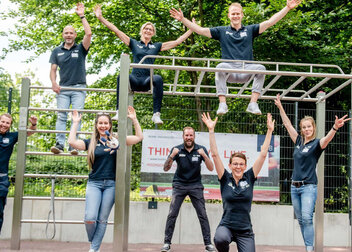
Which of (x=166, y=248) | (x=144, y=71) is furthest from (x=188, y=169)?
(x=144, y=71)

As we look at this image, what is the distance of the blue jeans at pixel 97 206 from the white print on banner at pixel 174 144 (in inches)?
116

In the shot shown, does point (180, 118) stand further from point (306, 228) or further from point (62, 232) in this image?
point (306, 228)

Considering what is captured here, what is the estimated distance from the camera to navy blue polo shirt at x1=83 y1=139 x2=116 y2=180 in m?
4.72

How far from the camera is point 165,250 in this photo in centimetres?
632

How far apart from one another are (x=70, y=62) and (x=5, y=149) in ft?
4.83

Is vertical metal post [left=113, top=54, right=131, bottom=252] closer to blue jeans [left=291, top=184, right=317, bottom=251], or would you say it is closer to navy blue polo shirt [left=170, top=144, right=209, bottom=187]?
navy blue polo shirt [left=170, top=144, right=209, bottom=187]

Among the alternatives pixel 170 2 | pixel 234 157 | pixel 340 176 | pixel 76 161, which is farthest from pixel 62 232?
pixel 170 2

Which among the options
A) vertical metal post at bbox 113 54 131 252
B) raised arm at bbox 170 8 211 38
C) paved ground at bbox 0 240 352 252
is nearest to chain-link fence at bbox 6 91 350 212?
paved ground at bbox 0 240 352 252

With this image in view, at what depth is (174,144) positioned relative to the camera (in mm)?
7711

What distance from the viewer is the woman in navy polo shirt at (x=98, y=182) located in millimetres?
4613

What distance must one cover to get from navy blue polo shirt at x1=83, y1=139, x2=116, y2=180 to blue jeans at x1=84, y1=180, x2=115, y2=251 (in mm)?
56

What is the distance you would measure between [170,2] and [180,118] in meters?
5.75

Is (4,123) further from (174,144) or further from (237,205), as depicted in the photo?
(237,205)

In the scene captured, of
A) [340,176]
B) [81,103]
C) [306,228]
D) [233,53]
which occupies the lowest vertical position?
[306,228]
